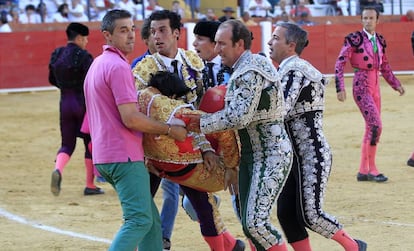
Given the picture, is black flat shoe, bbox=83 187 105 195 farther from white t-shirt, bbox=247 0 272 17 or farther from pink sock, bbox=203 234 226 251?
white t-shirt, bbox=247 0 272 17

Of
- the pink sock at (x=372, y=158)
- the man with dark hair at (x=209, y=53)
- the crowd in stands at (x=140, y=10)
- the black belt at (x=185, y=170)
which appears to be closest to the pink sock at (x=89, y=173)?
the pink sock at (x=372, y=158)

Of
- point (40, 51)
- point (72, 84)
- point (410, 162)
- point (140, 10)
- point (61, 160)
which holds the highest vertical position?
point (72, 84)

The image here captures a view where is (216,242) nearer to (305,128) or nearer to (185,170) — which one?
(185,170)

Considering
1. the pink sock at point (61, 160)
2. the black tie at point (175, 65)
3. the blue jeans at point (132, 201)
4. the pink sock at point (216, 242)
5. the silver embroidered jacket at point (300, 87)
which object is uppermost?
the black tie at point (175, 65)

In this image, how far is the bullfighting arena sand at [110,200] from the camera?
6.86m

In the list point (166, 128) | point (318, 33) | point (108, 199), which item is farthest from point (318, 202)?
point (318, 33)

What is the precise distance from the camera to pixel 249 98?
476 centimetres

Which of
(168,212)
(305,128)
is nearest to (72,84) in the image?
(168,212)

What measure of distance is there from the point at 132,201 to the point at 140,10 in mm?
15624

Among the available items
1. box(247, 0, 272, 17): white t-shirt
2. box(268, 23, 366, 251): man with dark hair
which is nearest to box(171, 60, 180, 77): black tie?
box(268, 23, 366, 251): man with dark hair

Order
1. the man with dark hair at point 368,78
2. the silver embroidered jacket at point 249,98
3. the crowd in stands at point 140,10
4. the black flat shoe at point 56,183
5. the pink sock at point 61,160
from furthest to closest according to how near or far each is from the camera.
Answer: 1. the crowd in stands at point 140,10
2. the man with dark hair at point 368,78
3. the pink sock at point 61,160
4. the black flat shoe at point 56,183
5. the silver embroidered jacket at point 249,98

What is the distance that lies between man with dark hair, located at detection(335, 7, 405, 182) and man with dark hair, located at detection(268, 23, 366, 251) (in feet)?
12.3

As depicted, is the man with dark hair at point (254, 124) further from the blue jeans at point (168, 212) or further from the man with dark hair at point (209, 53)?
the blue jeans at point (168, 212)

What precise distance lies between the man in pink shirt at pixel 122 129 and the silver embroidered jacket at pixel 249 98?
10.3 inches
